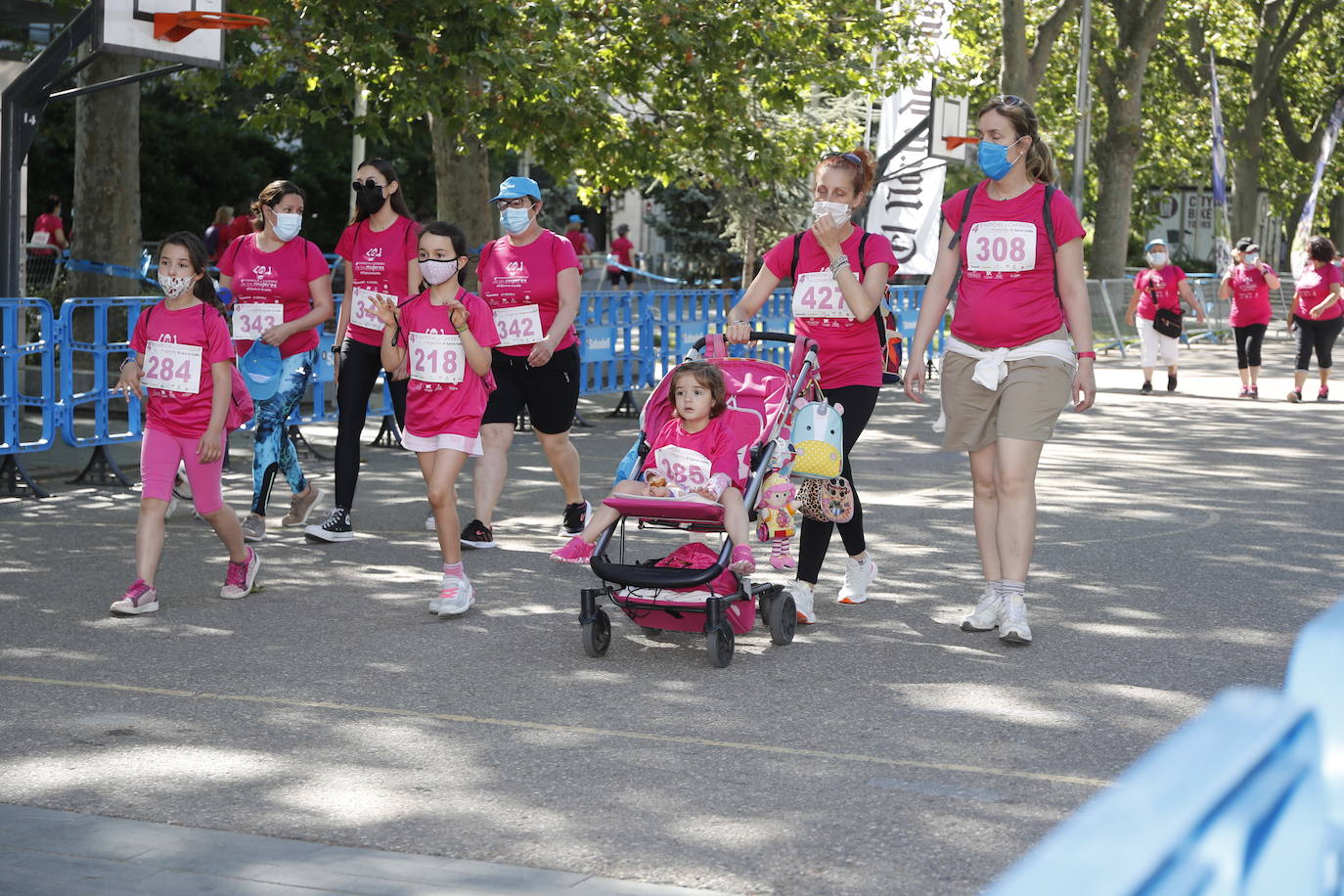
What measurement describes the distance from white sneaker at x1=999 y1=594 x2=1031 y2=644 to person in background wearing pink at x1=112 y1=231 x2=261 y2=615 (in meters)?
3.32

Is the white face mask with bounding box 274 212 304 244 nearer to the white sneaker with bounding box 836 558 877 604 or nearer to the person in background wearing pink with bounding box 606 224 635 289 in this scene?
the white sneaker with bounding box 836 558 877 604

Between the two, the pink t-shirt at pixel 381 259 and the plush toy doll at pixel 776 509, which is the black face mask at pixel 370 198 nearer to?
the pink t-shirt at pixel 381 259

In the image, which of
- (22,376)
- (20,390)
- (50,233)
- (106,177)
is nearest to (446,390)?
(20,390)

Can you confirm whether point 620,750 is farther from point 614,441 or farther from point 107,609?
point 614,441

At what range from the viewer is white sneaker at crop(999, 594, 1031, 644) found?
693cm

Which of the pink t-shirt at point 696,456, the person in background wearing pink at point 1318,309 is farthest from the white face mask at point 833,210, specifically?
the person in background wearing pink at point 1318,309

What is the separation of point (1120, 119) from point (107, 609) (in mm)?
35285

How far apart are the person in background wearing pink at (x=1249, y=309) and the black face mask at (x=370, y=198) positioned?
43.6 feet

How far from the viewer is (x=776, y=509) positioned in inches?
284

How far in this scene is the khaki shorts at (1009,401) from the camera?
6.91 m

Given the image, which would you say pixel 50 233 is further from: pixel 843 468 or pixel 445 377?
pixel 843 468

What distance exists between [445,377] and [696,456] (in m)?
1.30

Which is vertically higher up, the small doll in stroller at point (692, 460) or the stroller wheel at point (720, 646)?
the small doll in stroller at point (692, 460)

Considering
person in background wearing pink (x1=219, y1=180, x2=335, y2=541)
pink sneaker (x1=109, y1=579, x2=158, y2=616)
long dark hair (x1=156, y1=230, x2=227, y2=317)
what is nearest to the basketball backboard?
person in background wearing pink (x1=219, y1=180, x2=335, y2=541)
